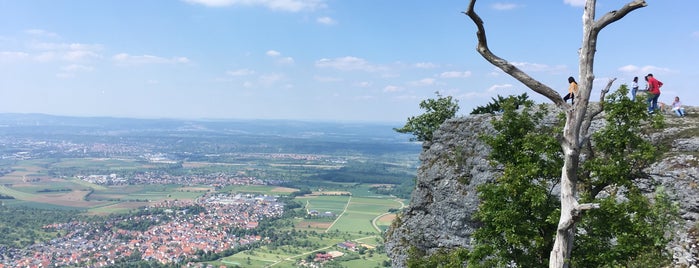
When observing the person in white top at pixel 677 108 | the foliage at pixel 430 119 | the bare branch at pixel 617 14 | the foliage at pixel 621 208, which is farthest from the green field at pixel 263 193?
the bare branch at pixel 617 14

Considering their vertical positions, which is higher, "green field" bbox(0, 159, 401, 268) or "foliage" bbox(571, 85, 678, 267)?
"foliage" bbox(571, 85, 678, 267)

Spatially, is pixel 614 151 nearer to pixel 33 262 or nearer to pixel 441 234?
pixel 441 234

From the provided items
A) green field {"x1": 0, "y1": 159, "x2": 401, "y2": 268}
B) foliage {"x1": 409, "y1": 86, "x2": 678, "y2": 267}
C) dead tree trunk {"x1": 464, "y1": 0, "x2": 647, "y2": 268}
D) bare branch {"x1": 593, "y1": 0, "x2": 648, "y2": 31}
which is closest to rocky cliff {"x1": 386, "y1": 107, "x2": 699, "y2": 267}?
foliage {"x1": 409, "y1": 86, "x2": 678, "y2": 267}

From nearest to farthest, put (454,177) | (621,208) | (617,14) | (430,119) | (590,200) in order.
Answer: (617,14) → (621,208) → (590,200) → (454,177) → (430,119)

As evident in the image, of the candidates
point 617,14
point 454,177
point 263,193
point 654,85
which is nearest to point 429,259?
point 454,177

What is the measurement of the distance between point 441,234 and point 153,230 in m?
74.4

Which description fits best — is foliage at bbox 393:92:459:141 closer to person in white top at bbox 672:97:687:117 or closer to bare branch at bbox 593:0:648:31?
person in white top at bbox 672:97:687:117

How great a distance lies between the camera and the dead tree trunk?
7305mm

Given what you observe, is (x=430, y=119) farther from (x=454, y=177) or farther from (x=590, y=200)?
(x=590, y=200)

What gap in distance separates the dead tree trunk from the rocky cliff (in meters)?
7.11

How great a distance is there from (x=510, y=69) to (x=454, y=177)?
10.7m

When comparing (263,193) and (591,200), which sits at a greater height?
(591,200)

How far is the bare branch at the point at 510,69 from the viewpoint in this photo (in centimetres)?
759

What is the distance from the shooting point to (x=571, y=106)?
24.9ft
